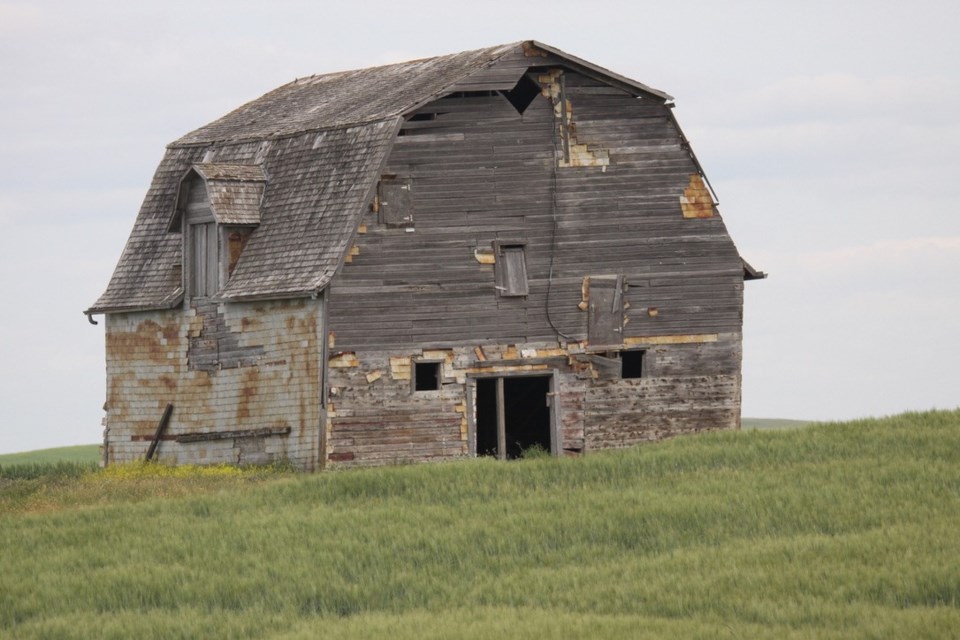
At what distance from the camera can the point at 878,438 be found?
2756 centimetres

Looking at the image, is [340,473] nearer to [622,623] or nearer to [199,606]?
[199,606]

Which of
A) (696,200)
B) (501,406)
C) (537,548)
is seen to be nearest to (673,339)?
(696,200)

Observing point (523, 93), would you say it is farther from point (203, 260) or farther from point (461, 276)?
point (203, 260)

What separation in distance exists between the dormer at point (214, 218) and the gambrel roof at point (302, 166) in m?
0.09

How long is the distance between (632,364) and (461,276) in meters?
3.80

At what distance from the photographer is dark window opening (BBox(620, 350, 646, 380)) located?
32625 millimetres

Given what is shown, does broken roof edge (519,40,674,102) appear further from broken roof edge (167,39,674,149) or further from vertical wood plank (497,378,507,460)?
vertical wood plank (497,378,507,460)

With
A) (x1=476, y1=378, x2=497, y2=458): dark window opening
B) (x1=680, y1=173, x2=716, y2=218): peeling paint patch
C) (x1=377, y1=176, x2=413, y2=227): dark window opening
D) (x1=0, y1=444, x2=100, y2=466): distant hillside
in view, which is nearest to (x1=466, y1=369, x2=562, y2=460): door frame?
(x1=476, y1=378, x2=497, y2=458): dark window opening

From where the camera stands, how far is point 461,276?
103 ft

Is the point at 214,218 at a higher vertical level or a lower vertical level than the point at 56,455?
higher

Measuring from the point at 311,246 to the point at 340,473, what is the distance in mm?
5257

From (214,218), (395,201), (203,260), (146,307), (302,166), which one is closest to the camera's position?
(395,201)

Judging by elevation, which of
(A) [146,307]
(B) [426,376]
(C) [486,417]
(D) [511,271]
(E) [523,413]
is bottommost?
(C) [486,417]

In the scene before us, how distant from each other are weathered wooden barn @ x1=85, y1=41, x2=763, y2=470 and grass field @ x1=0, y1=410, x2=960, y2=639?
319cm
